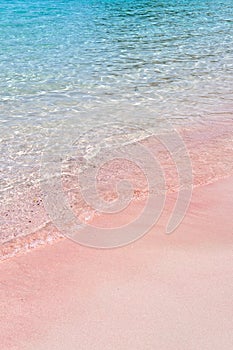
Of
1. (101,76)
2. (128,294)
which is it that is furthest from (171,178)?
(101,76)

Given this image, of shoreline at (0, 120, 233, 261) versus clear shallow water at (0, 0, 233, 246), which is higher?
shoreline at (0, 120, 233, 261)

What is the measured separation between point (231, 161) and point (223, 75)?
452 centimetres

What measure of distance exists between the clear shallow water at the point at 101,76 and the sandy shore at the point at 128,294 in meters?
1.00

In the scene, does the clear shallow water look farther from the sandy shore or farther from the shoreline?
the sandy shore

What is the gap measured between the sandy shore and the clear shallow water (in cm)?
100

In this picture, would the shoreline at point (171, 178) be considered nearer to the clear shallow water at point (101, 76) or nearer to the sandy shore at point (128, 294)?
the clear shallow water at point (101, 76)

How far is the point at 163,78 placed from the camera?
972 cm

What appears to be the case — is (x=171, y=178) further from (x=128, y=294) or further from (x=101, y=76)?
(x=101, y=76)

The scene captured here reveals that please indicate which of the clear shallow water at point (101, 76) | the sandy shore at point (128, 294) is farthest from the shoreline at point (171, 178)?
the sandy shore at point (128, 294)

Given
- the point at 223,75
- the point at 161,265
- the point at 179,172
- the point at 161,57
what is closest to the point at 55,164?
the point at 179,172

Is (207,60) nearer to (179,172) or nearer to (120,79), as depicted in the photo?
(120,79)

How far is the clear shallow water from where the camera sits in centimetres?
696

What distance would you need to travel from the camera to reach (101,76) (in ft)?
32.4

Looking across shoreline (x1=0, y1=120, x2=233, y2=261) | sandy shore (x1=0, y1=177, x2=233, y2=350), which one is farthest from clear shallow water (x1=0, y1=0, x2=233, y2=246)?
sandy shore (x1=0, y1=177, x2=233, y2=350)
